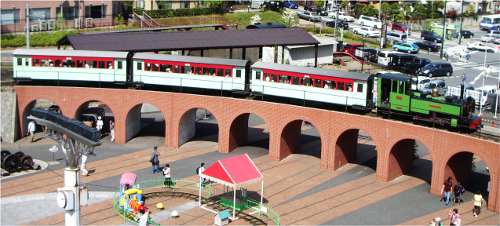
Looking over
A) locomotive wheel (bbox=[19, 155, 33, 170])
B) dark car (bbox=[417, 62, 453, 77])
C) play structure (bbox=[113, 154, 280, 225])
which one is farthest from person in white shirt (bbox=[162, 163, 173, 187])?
dark car (bbox=[417, 62, 453, 77])

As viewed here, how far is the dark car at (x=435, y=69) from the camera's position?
7475 cm

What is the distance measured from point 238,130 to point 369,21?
51174 mm

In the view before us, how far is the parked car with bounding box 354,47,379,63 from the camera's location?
80.2 meters

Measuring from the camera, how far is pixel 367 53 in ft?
266

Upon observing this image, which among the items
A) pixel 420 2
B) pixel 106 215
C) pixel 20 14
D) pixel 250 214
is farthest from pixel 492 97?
pixel 420 2

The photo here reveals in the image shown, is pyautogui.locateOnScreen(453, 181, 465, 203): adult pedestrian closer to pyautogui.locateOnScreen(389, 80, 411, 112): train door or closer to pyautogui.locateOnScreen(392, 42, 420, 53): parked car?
pyautogui.locateOnScreen(389, 80, 411, 112): train door

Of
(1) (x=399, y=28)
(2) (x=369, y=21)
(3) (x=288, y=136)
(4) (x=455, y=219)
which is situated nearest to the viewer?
(4) (x=455, y=219)

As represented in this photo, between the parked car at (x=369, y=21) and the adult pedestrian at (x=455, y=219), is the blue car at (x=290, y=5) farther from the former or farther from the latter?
the adult pedestrian at (x=455, y=219)

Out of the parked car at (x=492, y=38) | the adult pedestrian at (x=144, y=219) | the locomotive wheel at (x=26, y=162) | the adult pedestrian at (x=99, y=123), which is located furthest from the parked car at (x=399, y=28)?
the adult pedestrian at (x=144, y=219)

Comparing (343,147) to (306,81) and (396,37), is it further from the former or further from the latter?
(396,37)

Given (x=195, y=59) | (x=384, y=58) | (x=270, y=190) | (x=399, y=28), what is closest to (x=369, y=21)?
(x=399, y=28)

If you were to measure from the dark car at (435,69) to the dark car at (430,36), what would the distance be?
19.1 metres

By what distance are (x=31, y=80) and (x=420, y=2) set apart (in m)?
73.6

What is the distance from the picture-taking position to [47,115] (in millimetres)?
28406
